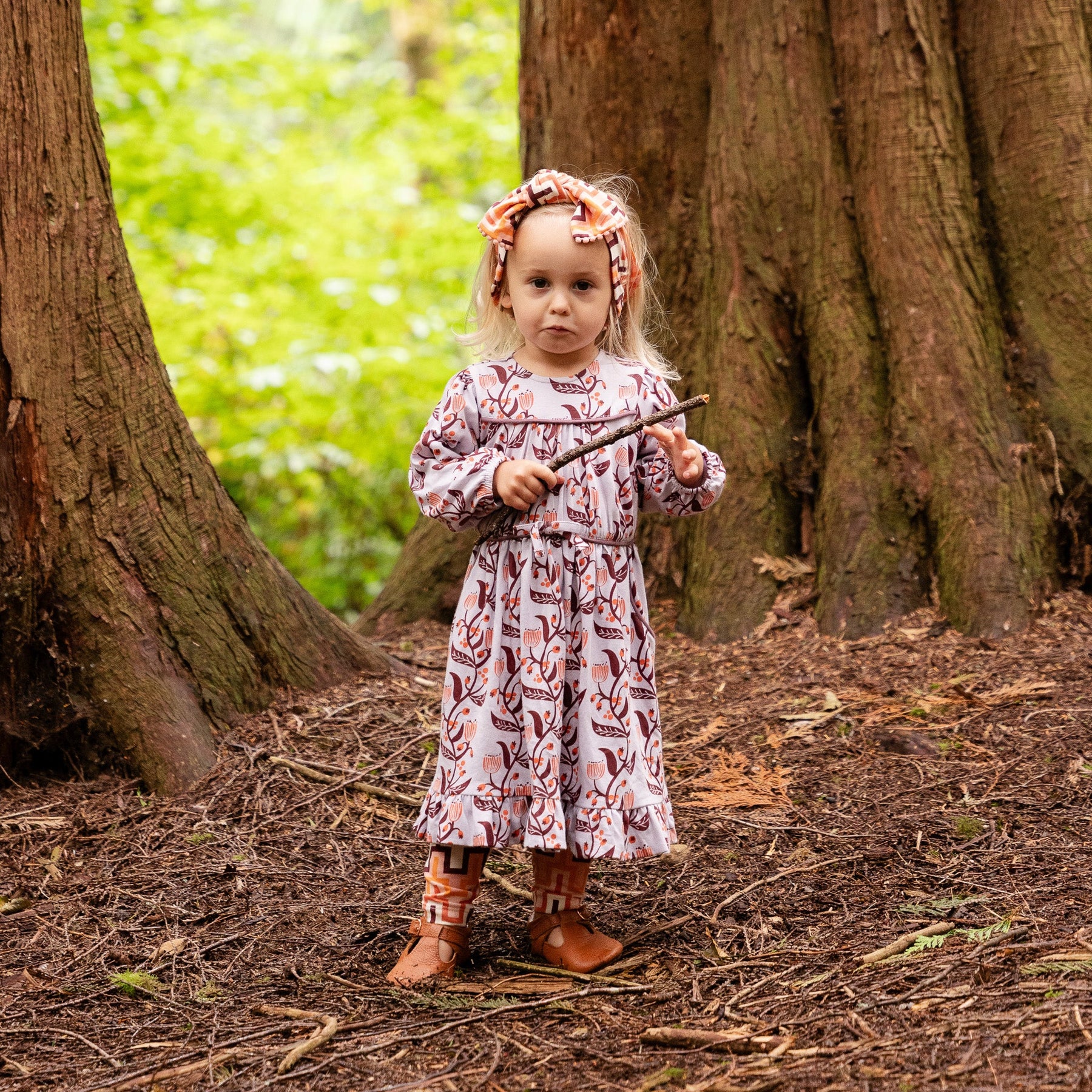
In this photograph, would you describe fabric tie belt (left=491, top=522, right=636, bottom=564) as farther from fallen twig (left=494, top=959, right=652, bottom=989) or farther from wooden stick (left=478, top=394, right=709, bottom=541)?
fallen twig (left=494, top=959, right=652, bottom=989)

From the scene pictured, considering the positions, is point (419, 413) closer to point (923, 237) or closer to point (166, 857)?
point (923, 237)

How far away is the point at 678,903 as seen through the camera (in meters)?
2.86

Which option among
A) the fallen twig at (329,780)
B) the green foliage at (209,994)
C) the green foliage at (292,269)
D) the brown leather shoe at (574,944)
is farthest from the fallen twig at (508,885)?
the green foliage at (292,269)

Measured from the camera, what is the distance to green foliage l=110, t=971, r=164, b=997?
244cm

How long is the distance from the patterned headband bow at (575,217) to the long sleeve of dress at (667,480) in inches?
12.9

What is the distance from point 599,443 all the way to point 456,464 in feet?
1.05

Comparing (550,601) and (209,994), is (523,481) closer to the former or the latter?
(550,601)

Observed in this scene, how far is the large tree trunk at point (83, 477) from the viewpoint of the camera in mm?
3395

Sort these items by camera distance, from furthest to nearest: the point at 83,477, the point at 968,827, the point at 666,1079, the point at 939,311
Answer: the point at 939,311 < the point at 83,477 < the point at 968,827 < the point at 666,1079

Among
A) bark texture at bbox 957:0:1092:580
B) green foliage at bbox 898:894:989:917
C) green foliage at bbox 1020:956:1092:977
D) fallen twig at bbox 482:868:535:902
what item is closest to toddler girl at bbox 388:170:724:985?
fallen twig at bbox 482:868:535:902

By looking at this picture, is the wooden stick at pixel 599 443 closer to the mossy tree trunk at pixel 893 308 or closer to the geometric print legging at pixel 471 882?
the geometric print legging at pixel 471 882

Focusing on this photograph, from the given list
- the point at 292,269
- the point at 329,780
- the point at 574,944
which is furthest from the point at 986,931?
the point at 292,269

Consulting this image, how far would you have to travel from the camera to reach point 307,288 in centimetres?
936

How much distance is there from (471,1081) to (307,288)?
27.0ft
